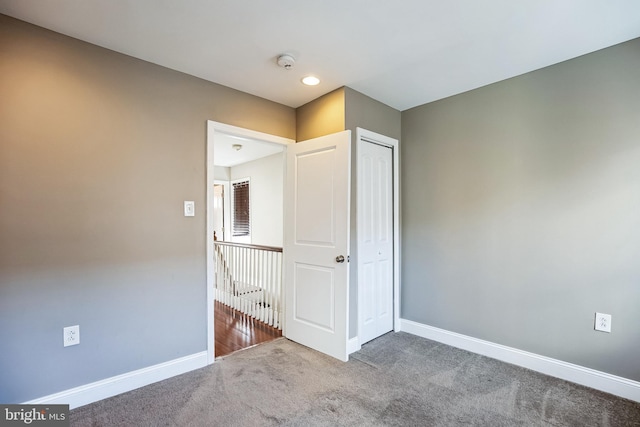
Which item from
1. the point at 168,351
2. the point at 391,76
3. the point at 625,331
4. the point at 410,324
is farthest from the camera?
the point at 410,324

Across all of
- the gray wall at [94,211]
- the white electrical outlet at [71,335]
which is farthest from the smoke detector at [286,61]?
the white electrical outlet at [71,335]

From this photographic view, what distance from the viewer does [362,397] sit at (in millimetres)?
2072

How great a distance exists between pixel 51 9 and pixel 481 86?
321cm

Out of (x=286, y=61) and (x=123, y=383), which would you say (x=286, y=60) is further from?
(x=123, y=383)

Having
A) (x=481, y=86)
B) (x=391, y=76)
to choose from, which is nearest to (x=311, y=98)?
(x=391, y=76)

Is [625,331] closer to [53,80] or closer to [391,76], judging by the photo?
[391,76]

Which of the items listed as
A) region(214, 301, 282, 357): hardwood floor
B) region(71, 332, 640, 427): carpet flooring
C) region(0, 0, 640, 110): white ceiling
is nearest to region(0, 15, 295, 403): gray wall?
region(0, 0, 640, 110): white ceiling

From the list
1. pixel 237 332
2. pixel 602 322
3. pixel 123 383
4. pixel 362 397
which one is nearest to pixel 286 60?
pixel 362 397

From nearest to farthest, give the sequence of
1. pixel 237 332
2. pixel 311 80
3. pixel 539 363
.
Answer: pixel 539 363
pixel 311 80
pixel 237 332

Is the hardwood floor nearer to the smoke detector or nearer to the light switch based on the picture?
the light switch

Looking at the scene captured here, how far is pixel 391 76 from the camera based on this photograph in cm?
256

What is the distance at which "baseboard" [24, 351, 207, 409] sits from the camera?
1.92 metres

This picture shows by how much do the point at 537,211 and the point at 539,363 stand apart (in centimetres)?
122

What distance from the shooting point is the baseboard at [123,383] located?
6.30 feet
